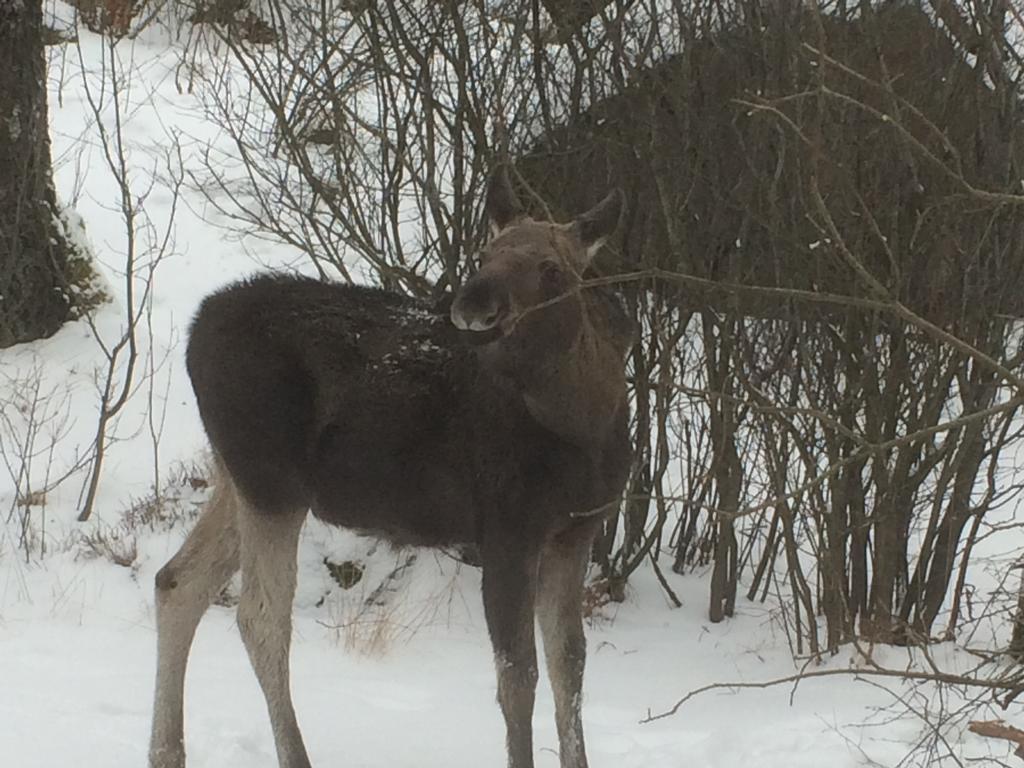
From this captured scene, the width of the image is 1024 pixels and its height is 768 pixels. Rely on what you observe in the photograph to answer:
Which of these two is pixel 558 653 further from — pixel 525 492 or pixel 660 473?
pixel 660 473

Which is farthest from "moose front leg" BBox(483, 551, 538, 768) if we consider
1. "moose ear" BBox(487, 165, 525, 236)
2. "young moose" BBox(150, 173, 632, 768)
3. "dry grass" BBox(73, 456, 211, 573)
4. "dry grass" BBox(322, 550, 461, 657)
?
"dry grass" BBox(73, 456, 211, 573)

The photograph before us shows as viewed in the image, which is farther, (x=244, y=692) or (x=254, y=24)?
(x=254, y=24)

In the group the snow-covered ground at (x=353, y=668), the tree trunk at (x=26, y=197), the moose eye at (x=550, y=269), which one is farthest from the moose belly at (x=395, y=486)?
the tree trunk at (x=26, y=197)

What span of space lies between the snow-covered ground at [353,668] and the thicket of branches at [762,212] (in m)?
0.48

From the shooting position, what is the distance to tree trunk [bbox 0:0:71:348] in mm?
9008

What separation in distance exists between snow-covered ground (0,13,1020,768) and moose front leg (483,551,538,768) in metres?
0.73

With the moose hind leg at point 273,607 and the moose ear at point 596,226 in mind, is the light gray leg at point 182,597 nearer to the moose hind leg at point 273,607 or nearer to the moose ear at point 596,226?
the moose hind leg at point 273,607

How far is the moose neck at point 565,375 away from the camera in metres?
4.51

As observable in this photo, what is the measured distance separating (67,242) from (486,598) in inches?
276

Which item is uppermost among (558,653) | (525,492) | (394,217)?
(394,217)

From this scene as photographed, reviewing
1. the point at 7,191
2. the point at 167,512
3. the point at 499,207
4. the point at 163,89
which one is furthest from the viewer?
the point at 163,89

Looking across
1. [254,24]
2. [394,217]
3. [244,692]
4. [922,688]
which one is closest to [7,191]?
[254,24]

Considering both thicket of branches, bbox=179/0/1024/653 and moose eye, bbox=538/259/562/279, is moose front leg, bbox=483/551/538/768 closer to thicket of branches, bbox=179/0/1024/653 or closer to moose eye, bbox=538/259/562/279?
moose eye, bbox=538/259/562/279

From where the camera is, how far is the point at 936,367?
631 centimetres
